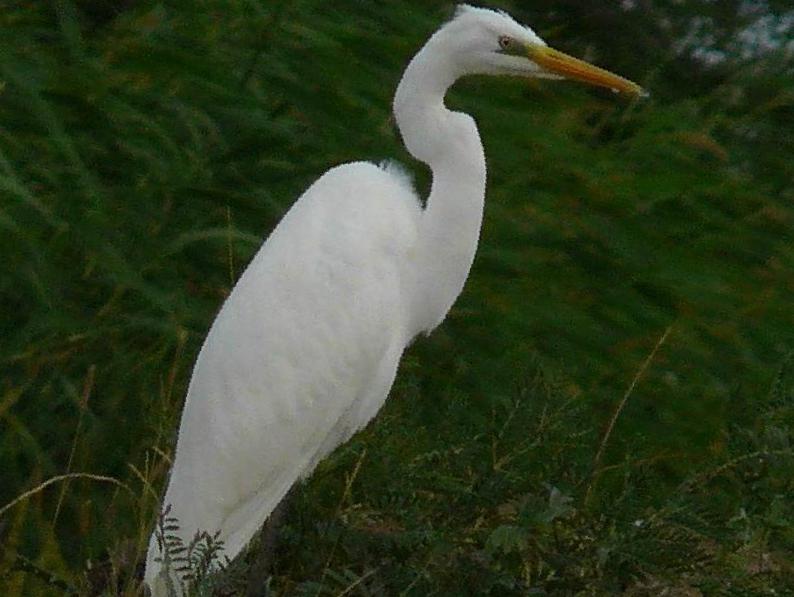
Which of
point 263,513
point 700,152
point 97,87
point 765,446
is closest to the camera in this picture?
point 765,446

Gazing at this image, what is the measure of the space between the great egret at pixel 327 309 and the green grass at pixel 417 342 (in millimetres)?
72

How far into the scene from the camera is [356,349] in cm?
180

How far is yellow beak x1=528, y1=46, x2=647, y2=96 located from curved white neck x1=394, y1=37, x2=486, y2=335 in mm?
98

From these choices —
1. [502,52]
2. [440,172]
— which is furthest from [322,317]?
[502,52]

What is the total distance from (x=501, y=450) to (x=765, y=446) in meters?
0.29

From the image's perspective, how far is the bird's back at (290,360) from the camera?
176 cm

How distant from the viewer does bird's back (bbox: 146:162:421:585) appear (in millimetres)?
1760

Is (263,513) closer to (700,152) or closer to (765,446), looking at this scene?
(765,446)

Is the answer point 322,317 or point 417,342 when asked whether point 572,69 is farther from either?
point 417,342

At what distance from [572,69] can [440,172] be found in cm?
20

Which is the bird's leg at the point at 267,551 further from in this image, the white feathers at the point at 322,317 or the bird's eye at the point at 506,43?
the bird's eye at the point at 506,43

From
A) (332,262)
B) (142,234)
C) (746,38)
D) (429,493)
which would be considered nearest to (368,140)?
(142,234)

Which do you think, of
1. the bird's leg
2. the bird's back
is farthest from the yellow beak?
the bird's leg

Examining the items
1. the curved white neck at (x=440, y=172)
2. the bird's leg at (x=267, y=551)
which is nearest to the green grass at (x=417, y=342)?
the bird's leg at (x=267, y=551)
